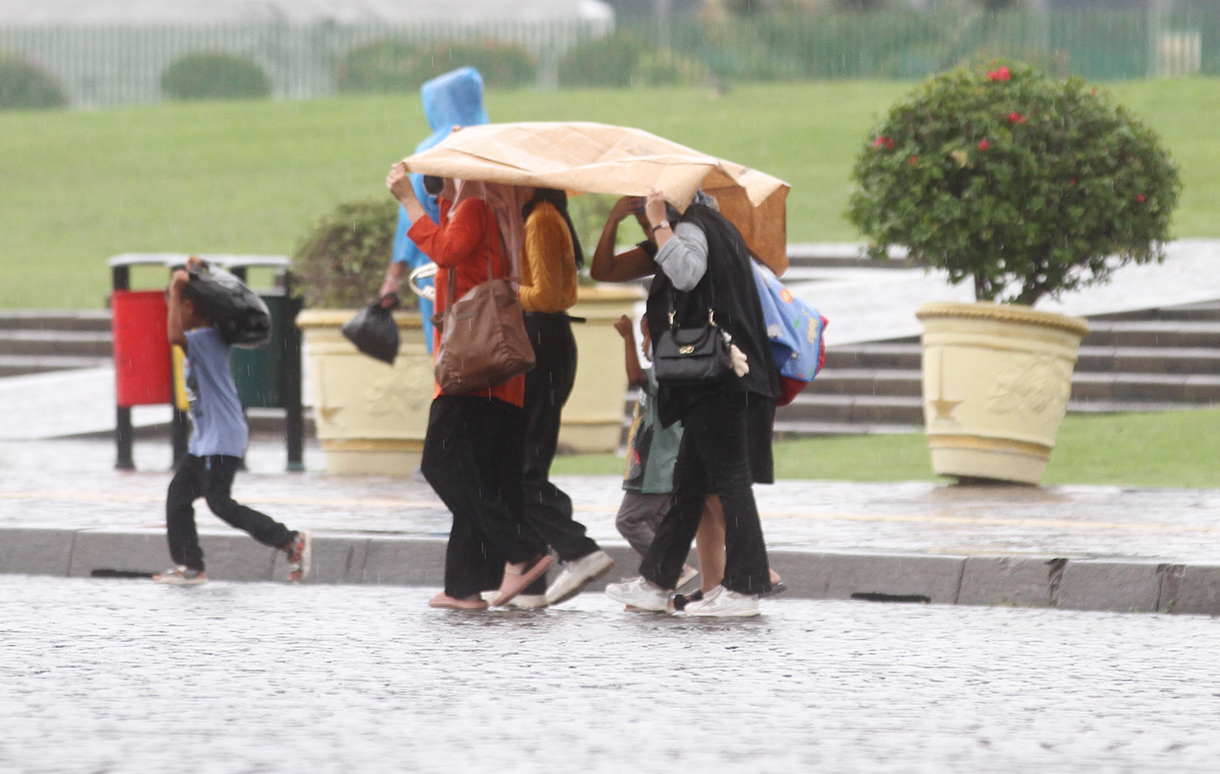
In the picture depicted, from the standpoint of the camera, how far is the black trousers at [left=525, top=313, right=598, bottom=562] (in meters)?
7.21

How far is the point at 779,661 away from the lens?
20.0ft

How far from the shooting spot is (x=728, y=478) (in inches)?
273

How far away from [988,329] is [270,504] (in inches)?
144

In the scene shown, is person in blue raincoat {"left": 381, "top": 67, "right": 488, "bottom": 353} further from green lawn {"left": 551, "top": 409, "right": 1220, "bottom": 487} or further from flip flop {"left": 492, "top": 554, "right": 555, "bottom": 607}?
flip flop {"left": 492, "top": 554, "right": 555, "bottom": 607}

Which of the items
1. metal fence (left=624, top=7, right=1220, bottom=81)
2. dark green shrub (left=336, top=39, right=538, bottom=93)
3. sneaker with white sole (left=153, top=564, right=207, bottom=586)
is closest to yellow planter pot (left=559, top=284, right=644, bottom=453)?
sneaker with white sole (left=153, top=564, right=207, bottom=586)

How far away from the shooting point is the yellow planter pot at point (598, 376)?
11.7 m

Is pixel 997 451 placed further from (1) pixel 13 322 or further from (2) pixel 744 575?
(1) pixel 13 322

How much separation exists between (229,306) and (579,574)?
6.49 feet

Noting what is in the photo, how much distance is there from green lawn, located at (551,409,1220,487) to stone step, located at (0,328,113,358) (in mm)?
6726

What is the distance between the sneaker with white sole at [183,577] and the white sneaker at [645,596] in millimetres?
1851

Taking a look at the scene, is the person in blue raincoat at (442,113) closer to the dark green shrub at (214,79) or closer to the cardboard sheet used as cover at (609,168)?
the cardboard sheet used as cover at (609,168)

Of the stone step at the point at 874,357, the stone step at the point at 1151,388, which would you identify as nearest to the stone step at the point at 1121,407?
the stone step at the point at 1151,388

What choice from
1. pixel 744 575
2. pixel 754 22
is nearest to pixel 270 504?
pixel 744 575

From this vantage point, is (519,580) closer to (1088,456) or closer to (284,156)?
(1088,456)
